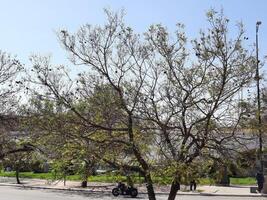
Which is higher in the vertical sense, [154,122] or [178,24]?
[178,24]

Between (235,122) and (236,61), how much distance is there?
143 centimetres

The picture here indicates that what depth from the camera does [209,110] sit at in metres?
12.4

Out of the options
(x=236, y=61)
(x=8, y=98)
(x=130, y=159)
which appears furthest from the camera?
(x=8, y=98)

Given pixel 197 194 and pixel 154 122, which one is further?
pixel 197 194

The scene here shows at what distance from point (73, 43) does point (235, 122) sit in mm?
4289

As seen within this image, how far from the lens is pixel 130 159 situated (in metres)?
13.4

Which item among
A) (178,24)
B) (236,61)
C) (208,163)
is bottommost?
(208,163)

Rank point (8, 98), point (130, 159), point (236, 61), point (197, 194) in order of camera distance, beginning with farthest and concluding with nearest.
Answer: point (197, 194) → point (8, 98) → point (130, 159) → point (236, 61)

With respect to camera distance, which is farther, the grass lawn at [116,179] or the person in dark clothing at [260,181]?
the person in dark clothing at [260,181]

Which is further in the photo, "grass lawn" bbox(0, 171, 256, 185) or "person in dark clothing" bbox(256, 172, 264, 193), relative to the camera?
"person in dark clothing" bbox(256, 172, 264, 193)

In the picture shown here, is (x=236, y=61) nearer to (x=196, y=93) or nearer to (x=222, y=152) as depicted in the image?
(x=196, y=93)

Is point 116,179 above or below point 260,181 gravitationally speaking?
below

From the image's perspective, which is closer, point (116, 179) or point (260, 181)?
point (116, 179)

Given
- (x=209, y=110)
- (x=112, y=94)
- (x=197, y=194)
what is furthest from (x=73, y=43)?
(x=197, y=194)
